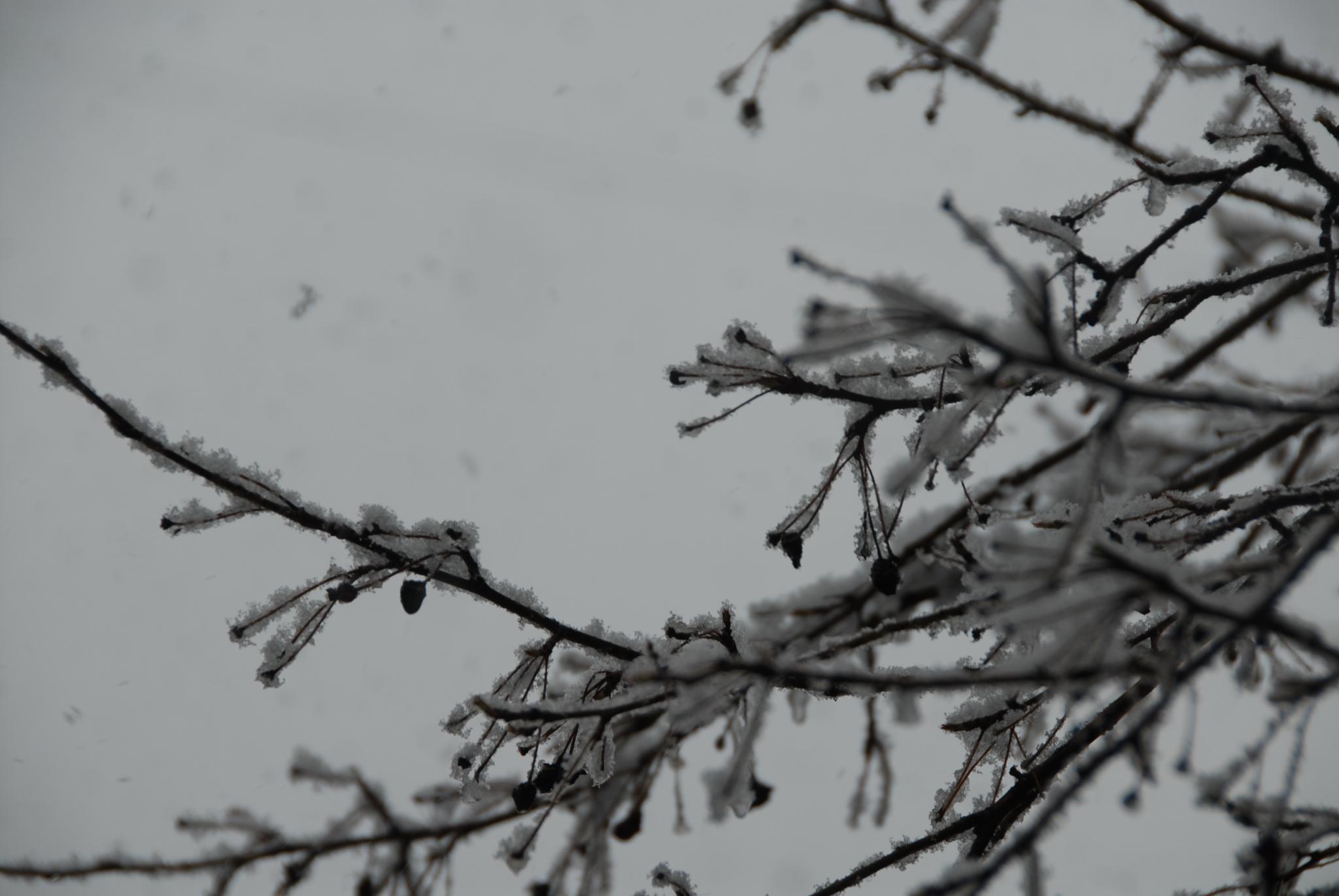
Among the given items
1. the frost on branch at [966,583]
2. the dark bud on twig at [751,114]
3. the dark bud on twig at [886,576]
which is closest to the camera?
the frost on branch at [966,583]

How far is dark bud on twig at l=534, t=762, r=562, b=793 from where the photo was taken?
1.30 meters

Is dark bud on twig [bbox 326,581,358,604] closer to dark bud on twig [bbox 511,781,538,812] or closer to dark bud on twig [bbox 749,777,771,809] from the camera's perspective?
dark bud on twig [bbox 511,781,538,812]

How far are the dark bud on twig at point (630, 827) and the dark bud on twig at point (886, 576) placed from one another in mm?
599

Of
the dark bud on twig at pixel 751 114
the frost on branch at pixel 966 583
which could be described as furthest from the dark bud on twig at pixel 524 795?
the dark bud on twig at pixel 751 114

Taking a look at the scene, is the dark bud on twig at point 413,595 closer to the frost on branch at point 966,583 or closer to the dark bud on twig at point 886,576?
the frost on branch at point 966,583

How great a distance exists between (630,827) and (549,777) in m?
0.17

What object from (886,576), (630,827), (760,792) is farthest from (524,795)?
(886,576)

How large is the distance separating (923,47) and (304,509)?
1625 millimetres

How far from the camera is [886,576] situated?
1493 millimetres

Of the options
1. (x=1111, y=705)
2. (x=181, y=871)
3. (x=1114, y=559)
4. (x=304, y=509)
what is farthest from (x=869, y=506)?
(x=181, y=871)

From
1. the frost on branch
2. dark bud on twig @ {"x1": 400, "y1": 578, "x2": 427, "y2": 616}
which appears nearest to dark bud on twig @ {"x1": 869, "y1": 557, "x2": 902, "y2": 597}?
the frost on branch

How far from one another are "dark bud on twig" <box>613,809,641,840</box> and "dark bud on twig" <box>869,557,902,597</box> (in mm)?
599

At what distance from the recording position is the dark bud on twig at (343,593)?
1344 mm

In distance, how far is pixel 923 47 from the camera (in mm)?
1817
